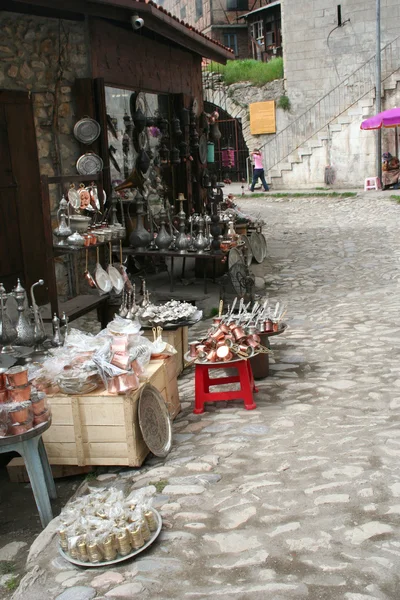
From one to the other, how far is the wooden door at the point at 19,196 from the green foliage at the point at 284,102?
20353 mm

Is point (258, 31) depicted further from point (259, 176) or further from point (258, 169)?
point (258, 169)

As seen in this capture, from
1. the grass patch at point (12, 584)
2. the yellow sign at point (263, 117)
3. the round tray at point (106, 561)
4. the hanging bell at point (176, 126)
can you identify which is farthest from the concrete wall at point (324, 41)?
the grass patch at point (12, 584)

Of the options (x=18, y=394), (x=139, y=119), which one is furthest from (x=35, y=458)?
(x=139, y=119)

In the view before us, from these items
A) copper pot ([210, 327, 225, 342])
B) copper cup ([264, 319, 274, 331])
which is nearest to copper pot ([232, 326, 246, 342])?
copper pot ([210, 327, 225, 342])

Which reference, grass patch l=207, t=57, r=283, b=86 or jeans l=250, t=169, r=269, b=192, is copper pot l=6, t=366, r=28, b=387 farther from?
grass patch l=207, t=57, r=283, b=86

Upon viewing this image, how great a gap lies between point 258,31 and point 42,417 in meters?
33.3

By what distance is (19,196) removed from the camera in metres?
7.30

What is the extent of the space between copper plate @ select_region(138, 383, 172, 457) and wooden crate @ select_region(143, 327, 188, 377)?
140 cm

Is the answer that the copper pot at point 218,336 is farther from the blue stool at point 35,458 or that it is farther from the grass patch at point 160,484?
the blue stool at point 35,458

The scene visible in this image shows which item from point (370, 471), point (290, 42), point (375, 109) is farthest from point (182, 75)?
point (290, 42)

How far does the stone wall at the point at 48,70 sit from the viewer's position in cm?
713

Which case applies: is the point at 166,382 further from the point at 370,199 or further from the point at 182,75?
the point at 370,199

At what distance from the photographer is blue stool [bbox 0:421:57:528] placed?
3.99m

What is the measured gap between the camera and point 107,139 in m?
8.34
